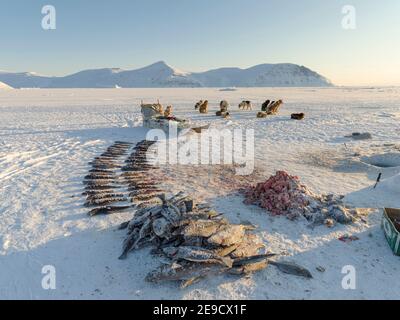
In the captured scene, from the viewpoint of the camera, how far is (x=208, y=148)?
1507 cm

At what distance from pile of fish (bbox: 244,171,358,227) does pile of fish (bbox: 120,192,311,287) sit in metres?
1.52

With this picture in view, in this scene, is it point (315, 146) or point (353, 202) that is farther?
point (315, 146)

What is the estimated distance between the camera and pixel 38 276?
567cm

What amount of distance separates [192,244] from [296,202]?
3.34 m

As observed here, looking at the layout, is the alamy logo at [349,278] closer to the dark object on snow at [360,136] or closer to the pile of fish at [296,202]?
the pile of fish at [296,202]

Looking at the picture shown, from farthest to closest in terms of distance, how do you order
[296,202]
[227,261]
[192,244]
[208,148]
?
[208,148]
[296,202]
[192,244]
[227,261]

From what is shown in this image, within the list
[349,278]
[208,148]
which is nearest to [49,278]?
[349,278]

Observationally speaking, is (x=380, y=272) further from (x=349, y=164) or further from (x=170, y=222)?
(x=349, y=164)

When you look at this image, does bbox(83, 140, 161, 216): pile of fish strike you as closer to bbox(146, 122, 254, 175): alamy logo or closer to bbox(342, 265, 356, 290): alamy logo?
bbox(146, 122, 254, 175): alamy logo

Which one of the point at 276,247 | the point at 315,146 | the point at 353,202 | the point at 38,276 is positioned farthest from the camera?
the point at 315,146

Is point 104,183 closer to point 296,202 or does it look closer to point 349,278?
point 296,202

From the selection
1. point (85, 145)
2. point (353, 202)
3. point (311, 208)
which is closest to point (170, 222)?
point (311, 208)

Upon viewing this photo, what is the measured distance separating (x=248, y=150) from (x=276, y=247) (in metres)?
8.38

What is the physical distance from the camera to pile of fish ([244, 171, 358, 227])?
7.88 meters
